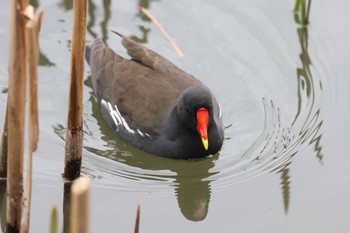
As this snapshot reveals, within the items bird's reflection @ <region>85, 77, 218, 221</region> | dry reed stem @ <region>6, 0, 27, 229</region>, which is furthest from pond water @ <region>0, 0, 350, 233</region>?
dry reed stem @ <region>6, 0, 27, 229</region>

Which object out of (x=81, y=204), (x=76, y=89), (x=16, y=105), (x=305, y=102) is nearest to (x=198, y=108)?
(x=305, y=102)

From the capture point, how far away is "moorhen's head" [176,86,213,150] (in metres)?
6.46

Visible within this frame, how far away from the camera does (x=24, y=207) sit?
455 cm

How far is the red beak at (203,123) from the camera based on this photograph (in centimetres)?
651

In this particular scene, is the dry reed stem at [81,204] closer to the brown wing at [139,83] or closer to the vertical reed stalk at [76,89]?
the vertical reed stalk at [76,89]

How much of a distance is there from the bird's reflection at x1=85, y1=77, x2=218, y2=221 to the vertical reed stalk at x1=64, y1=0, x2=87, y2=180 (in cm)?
89

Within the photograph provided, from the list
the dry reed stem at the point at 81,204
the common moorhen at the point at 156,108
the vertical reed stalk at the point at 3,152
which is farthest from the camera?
the common moorhen at the point at 156,108

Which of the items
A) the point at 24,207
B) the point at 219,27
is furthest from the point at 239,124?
the point at 24,207

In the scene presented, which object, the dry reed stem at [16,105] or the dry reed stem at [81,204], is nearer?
the dry reed stem at [81,204]

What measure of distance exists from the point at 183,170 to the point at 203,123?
0.44 meters

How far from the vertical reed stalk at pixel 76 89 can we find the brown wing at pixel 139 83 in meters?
1.11

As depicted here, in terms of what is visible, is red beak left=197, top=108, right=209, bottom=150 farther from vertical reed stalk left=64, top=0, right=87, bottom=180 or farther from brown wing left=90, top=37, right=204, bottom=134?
vertical reed stalk left=64, top=0, right=87, bottom=180

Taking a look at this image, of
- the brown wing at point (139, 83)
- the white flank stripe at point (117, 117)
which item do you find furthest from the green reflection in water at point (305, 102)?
the white flank stripe at point (117, 117)

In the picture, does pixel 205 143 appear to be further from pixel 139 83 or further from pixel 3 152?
pixel 3 152
